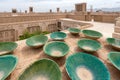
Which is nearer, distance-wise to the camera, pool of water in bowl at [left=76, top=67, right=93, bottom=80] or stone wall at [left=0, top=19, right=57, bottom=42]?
pool of water in bowl at [left=76, top=67, right=93, bottom=80]

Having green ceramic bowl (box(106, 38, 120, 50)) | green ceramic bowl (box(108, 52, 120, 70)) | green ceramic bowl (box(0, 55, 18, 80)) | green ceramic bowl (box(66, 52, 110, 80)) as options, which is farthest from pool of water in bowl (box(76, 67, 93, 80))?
green ceramic bowl (box(106, 38, 120, 50))

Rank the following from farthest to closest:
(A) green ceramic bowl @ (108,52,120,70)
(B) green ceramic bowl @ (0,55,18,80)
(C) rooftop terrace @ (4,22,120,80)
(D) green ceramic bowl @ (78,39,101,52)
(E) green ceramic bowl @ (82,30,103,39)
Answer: (E) green ceramic bowl @ (82,30,103,39), (D) green ceramic bowl @ (78,39,101,52), (A) green ceramic bowl @ (108,52,120,70), (C) rooftop terrace @ (4,22,120,80), (B) green ceramic bowl @ (0,55,18,80)

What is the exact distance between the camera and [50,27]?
18.0 metres

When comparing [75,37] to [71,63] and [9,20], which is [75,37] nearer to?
[71,63]

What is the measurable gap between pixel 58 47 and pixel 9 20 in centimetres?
993

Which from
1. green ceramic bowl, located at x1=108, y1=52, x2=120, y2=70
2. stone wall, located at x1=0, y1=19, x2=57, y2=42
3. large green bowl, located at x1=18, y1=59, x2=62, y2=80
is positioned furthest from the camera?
stone wall, located at x1=0, y1=19, x2=57, y2=42

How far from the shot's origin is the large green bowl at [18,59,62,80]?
159 inches

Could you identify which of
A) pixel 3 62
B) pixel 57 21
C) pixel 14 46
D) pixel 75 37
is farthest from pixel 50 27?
pixel 3 62

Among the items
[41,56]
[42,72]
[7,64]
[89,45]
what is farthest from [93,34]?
[7,64]

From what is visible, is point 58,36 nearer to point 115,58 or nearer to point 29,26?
point 115,58

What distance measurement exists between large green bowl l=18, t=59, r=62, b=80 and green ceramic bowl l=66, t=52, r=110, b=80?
0.47m

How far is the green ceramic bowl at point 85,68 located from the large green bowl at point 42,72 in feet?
1.54

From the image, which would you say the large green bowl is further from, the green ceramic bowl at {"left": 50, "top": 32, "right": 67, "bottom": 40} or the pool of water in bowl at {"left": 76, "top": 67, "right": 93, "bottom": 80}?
the green ceramic bowl at {"left": 50, "top": 32, "right": 67, "bottom": 40}

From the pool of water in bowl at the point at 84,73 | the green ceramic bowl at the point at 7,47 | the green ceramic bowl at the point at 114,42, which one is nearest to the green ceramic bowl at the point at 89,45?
the green ceramic bowl at the point at 114,42
